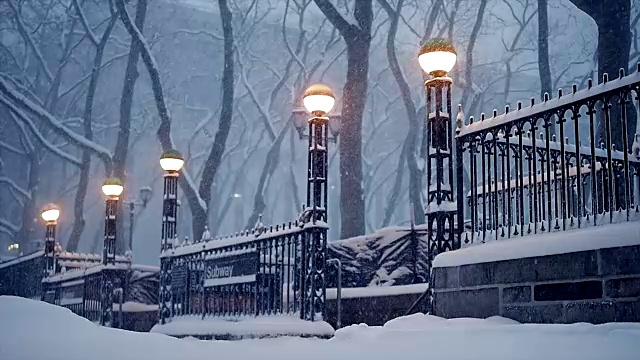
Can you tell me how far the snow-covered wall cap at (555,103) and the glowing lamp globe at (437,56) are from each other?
98 centimetres

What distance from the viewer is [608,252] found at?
590cm

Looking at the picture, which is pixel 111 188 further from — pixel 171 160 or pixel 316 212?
pixel 316 212

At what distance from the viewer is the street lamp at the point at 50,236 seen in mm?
20219

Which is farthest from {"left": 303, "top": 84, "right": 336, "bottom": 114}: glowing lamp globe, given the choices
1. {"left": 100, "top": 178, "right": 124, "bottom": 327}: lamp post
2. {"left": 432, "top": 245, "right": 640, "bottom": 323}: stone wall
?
{"left": 100, "top": 178, "right": 124, "bottom": 327}: lamp post

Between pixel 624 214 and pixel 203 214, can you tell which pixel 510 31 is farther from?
Result: pixel 624 214

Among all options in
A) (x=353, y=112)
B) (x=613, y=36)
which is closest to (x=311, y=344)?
(x=613, y=36)

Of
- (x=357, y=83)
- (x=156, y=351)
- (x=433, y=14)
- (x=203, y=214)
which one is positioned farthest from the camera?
(x=433, y=14)

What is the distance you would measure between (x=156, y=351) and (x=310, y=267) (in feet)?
18.3

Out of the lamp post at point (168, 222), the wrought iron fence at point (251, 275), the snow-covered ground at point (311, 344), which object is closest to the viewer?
the snow-covered ground at point (311, 344)

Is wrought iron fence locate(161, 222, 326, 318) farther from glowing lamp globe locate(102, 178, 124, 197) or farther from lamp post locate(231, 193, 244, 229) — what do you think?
lamp post locate(231, 193, 244, 229)

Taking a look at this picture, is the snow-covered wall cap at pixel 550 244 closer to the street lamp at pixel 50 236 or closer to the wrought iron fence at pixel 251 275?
the wrought iron fence at pixel 251 275

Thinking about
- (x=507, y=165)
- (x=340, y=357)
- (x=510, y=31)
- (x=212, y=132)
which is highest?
(x=510, y=31)

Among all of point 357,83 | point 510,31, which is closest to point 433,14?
point 357,83

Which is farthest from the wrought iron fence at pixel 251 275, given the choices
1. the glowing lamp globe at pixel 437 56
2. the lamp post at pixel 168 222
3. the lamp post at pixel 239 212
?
the lamp post at pixel 239 212
